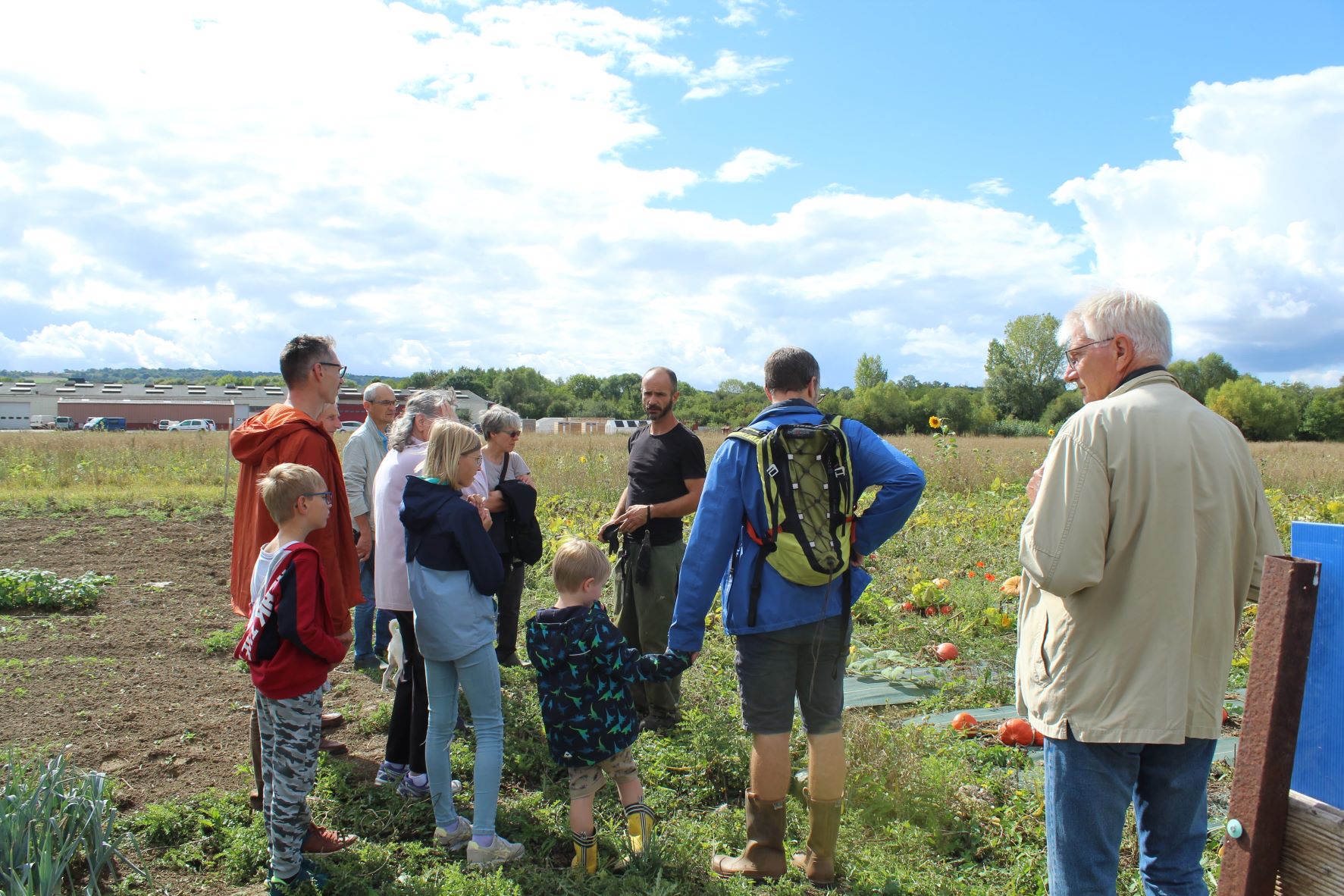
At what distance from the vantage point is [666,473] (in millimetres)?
4676

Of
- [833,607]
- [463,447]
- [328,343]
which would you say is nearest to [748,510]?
[833,607]

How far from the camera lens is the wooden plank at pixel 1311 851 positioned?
1.73 m

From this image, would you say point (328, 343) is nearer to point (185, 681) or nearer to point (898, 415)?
point (185, 681)

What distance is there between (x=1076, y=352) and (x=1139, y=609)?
75cm

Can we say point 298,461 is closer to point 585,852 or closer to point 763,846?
point 585,852

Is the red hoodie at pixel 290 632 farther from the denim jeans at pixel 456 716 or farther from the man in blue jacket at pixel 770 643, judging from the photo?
the man in blue jacket at pixel 770 643

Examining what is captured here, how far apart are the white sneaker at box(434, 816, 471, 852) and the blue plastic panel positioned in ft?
9.30

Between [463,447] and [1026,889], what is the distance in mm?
2690

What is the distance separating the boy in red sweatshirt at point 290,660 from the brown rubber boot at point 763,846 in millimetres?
1545

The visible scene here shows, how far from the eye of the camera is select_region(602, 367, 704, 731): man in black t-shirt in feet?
15.2

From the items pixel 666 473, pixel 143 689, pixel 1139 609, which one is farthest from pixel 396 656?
pixel 1139 609

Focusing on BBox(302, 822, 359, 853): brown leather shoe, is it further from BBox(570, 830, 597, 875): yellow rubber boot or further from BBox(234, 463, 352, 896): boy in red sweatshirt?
BBox(570, 830, 597, 875): yellow rubber boot

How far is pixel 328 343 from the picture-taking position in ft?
12.7

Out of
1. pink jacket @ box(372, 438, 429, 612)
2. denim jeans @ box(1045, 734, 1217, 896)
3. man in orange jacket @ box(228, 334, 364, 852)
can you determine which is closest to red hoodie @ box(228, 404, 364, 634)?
man in orange jacket @ box(228, 334, 364, 852)
